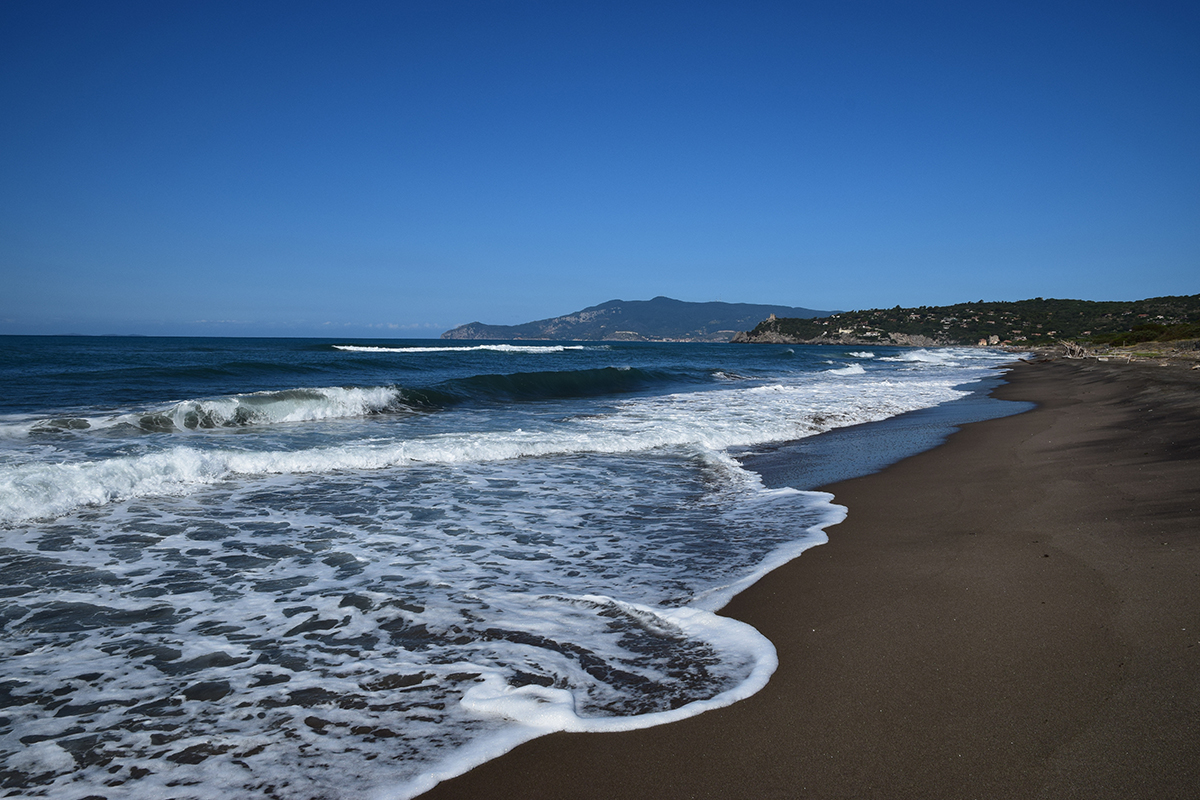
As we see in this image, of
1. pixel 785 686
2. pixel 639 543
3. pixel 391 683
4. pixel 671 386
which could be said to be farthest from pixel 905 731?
pixel 671 386

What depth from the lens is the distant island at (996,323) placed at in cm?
7162

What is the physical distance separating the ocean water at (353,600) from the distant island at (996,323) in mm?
48872

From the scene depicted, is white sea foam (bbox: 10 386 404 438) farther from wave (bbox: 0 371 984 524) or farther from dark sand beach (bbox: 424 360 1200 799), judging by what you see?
dark sand beach (bbox: 424 360 1200 799)

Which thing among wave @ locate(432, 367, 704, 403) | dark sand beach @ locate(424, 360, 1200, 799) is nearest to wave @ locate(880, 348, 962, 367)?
wave @ locate(432, 367, 704, 403)

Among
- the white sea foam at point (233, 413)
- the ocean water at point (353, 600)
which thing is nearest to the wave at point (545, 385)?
the white sea foam at point (233, 413)

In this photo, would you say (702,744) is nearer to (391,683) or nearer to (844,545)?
(391,683)

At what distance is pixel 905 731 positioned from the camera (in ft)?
7.68

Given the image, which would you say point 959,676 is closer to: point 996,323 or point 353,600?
point 353,600

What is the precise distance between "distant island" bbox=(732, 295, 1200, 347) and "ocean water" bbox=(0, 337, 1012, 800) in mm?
48872

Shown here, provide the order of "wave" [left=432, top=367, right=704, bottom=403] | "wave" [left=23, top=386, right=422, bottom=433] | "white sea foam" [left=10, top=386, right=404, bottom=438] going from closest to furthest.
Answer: "white sea foam" [left=10, top=386, right=404, bottom=438] < "wave" [left=23, top=386, right=422, bottom=433] < "wave" [left=432, top=367, right=704, bottom=403]

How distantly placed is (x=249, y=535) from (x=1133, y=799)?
19.5 ft

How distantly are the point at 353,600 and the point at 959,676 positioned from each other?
3.46m

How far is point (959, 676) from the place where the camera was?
271cm

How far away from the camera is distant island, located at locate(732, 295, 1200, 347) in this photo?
71625 mm
